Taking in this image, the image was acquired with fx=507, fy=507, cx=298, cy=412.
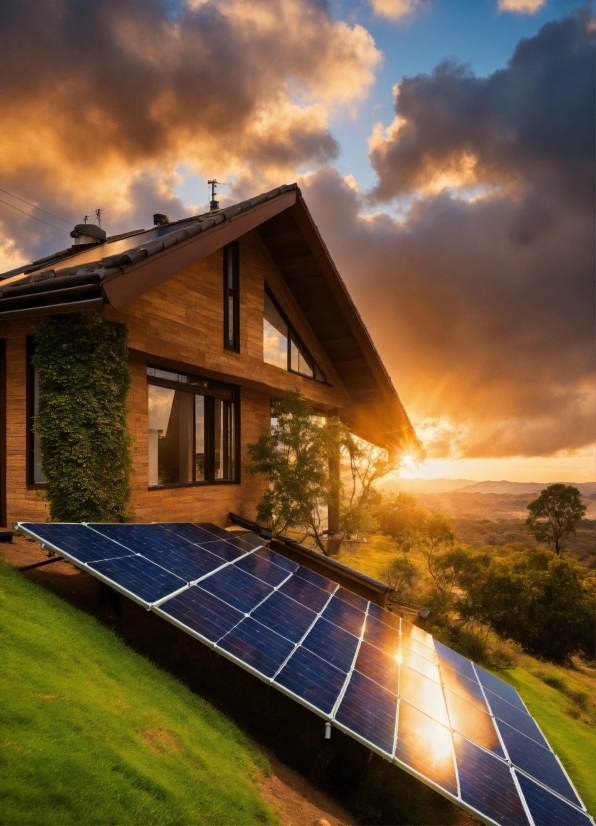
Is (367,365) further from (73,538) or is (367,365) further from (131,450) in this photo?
(73,538)

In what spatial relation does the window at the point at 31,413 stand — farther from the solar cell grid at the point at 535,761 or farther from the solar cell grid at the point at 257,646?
the solar cell grid at the point at 535,761

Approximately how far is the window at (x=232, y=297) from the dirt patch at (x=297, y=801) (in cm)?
1116

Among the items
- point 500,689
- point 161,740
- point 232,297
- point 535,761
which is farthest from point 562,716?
point 232,297

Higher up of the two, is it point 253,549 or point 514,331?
→ point 514,331

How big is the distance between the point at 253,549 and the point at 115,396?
447cm

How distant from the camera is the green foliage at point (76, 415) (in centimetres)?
1021

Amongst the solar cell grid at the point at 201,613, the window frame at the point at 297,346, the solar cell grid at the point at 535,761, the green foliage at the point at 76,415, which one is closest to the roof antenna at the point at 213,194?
the window frame at the point at 297,346

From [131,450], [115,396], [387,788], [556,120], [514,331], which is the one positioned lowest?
[387,788]

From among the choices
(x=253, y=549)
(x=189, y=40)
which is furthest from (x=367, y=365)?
(x=189, y=40)

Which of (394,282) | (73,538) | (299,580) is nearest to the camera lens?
(73,538)

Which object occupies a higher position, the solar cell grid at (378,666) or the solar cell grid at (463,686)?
the solar cell grid at (378,666)

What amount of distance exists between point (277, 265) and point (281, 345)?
9.16ft

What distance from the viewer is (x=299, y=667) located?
6.40 m

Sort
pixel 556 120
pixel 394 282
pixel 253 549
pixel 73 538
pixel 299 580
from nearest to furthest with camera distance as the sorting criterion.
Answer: pixel 73 538 < pixel 299 580 < pixel 253 549 < pixel 556 120 < pixel 394 282
